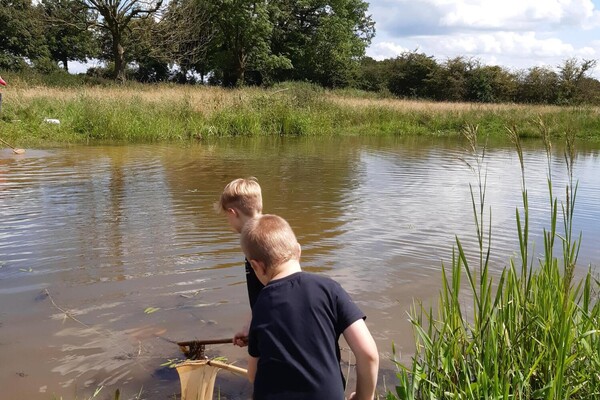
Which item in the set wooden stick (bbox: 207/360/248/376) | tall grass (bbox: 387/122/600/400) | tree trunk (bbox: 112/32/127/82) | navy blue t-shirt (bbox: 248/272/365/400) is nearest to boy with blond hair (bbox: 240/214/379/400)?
navy blue t-shirt (bbox: 248/272/365/400)

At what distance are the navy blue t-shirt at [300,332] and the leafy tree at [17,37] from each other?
4845 centimetres

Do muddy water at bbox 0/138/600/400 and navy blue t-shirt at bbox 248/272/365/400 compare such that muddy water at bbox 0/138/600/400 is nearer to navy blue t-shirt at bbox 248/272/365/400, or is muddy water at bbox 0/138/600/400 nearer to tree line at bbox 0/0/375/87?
navy blue t-shirt at bbox 248/272/365/400

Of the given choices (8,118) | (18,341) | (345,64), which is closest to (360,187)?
(18,341)

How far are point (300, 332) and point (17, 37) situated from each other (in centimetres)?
5344

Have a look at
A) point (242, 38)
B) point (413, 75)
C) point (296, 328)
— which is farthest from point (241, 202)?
point (413, 75)

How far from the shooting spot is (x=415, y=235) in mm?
7027

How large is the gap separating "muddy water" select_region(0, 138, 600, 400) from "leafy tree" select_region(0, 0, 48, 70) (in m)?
37.5

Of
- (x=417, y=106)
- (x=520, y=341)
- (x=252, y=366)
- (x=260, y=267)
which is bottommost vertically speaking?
(x=520, y=341)

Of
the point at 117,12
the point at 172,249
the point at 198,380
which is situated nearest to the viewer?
the point at 198,380

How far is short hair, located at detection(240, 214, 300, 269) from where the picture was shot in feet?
6.57

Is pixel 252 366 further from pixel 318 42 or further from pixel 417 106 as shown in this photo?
pixel 318 42

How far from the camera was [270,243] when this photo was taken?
6.56 feet

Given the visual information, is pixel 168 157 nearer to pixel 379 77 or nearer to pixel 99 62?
pixel 379 77

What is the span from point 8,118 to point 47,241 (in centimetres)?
1224
